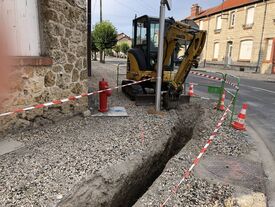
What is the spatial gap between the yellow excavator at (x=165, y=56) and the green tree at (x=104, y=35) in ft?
75.1

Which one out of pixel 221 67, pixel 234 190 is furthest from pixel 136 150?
pixel 221 67

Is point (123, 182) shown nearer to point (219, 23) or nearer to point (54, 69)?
point (54, 69)

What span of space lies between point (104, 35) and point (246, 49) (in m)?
17.3

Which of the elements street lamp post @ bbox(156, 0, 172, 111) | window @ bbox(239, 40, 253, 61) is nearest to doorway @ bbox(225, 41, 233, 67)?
window @ bbox(239, 40, 253, 61)

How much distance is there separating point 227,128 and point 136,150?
2.77 m

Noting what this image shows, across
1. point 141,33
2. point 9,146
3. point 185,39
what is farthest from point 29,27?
point 141,33

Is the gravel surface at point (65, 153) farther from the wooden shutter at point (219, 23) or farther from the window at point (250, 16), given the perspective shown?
the wooden shutter at point (219, 23)

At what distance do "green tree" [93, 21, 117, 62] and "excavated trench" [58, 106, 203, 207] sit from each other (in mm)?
27385

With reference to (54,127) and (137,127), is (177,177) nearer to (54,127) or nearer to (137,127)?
(137,127)

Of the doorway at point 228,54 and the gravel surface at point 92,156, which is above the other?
the doorway at point 228,54

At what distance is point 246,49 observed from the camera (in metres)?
24.0

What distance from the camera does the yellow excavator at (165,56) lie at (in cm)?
652

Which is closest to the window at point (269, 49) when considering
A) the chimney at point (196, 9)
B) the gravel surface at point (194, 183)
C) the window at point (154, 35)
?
the chimney at point (196, 9)

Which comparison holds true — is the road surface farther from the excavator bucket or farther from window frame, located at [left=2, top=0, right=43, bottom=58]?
window frame, located at [left=2, top=0, right=43, bottom=58]
